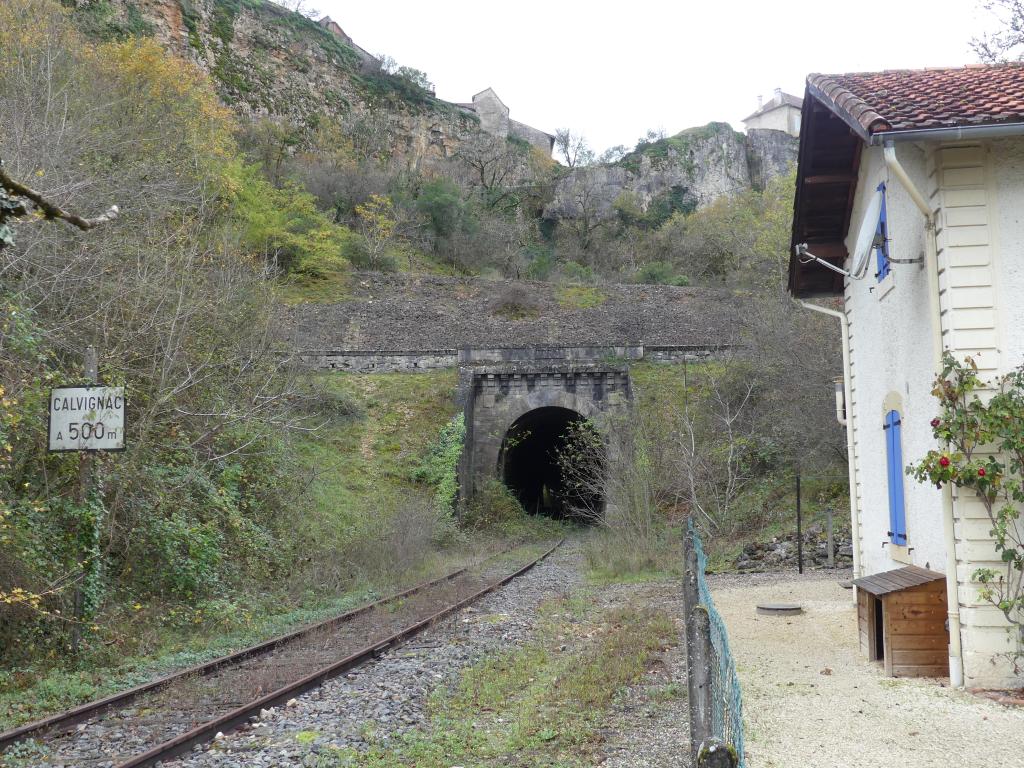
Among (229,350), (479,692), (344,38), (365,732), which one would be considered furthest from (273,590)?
(344,38)

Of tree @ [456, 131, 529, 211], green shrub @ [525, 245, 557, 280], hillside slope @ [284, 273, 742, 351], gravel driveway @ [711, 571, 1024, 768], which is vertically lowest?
gravel driveway @ [711, 571, 1024, 768]

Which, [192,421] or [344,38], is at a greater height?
[344,38]

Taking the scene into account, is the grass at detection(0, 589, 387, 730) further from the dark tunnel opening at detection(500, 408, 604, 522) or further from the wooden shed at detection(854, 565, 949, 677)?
the dark tunnel opening at detection(500, 408, 604, 522)

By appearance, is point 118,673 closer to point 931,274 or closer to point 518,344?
point 931,274

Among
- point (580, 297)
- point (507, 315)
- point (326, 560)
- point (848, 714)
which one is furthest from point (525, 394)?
point (848, 714)

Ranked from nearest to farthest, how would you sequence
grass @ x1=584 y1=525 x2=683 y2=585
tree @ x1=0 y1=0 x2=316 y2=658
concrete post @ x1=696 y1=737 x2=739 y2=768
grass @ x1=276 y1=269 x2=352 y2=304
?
concrete post @ x1=696 y1=737 x2=739 y2=768, tree @ x1=0 y1=0 x2=316 y2=658, grass @ x1=584 y1=525 x2=683 y2=585, grass @ x1=276 y1=269 x2=352 y2=304

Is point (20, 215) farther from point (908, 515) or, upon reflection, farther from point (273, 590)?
point (273, 590)

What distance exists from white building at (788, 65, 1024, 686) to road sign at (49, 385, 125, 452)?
7811mm

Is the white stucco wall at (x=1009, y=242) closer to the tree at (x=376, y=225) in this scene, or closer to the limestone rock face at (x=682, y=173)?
the tree at (x=376, y=225)

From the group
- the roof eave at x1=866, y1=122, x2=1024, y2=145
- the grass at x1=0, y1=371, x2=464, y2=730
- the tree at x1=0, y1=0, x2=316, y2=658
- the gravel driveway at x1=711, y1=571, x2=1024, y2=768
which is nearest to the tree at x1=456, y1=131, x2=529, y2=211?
the grass at x1=0, y1=371, x2=464, y2=730

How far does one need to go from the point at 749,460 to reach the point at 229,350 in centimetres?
1481

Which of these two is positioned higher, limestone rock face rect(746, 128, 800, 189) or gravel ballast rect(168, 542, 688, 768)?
limestone rock face rect(746, 128, 800, 189)

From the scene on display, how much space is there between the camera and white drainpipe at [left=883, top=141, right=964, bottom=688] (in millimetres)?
6672

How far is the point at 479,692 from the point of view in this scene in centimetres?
760
